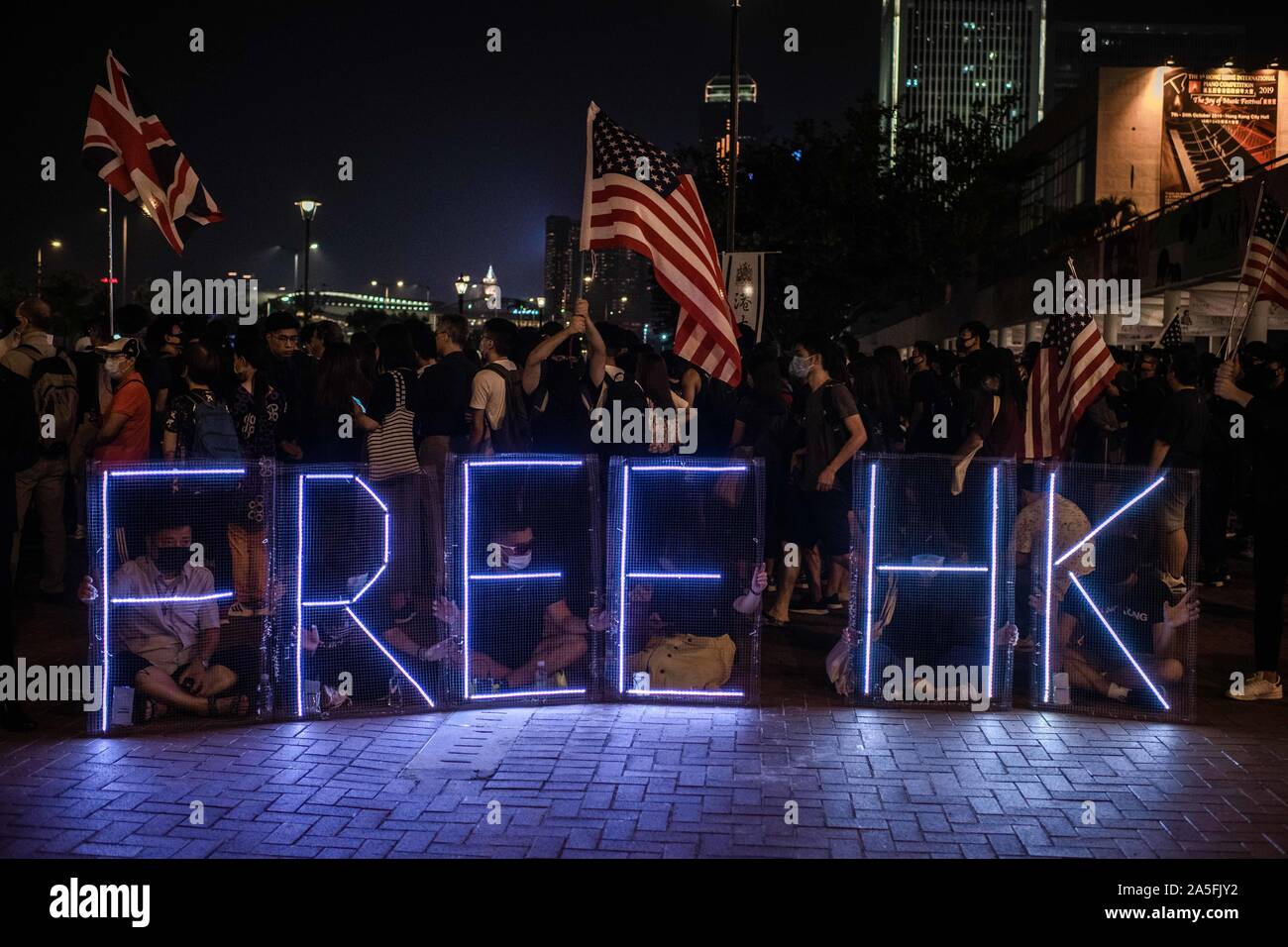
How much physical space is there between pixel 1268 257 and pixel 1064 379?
2803 mm

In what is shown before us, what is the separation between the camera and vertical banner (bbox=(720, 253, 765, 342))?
55.9 ft

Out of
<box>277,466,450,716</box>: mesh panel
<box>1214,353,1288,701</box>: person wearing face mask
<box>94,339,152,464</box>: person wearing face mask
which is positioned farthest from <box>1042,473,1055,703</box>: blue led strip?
<box>94,339,152,464</box>: person wearing face mask

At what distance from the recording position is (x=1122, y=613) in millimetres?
7027

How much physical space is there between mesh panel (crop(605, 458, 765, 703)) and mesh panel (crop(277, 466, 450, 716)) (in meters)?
1.00

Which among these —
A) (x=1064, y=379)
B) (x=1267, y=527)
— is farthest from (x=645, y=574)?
(x=1267, y=527)

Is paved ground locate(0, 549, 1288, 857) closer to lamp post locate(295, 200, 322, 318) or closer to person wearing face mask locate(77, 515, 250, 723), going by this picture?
person wearing face mask locate(77, 515, 250, 723)

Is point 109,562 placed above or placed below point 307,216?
below

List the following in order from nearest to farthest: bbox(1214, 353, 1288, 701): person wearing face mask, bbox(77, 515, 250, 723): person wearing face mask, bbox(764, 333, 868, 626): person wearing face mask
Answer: bbox(77, 515, 250, 723): person wearing face mask → bbox(1214, 353, 1288, 701): person wearing face mask → bbox(764, 333, 868, 626): person wearing face mask

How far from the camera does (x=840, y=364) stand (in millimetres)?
8953

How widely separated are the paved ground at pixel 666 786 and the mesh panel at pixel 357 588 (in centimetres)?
22

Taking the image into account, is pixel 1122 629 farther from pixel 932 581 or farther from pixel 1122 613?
pixel 932 581
